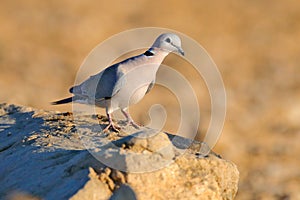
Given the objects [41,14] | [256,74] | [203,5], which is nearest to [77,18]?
[41,14]

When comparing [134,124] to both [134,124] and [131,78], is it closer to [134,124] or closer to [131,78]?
[134,124]

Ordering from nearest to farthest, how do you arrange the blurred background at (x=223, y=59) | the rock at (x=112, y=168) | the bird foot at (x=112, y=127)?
the rock at (x=112, y=168)
the bird foot at (x=112, y=127)
the blurred background at (x=223, y=59)

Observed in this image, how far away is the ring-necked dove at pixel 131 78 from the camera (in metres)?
5.25

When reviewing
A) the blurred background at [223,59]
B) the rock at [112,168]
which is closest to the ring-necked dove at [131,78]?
the rock at [112,168]

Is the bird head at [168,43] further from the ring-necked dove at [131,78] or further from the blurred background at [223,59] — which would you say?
the blurred background at [223,59]

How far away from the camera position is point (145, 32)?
14.5 m

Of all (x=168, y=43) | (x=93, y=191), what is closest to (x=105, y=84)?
(x=168, y=43)

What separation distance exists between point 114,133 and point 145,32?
9.31 metres

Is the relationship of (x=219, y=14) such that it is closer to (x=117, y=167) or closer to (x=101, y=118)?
(x=101, y=118)

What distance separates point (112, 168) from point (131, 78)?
3.25ft

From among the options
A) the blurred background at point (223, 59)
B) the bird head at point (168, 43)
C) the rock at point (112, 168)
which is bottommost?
the rock at point (112, 168)

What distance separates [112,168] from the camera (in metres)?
4.42

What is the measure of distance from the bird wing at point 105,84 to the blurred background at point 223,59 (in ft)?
13.5

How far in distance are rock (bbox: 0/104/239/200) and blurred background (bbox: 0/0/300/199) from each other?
4432mm
